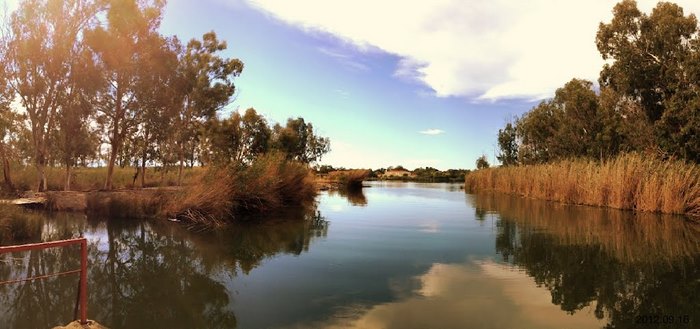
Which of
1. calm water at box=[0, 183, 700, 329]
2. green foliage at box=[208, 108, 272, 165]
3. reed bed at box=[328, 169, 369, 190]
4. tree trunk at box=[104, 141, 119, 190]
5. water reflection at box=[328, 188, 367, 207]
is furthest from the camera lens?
reed bed at box=[328, 169, 369, 190]

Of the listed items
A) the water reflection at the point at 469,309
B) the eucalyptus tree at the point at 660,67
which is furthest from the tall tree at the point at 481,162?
the water reflection at the point at 469,309

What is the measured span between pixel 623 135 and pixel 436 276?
2182 centimetres

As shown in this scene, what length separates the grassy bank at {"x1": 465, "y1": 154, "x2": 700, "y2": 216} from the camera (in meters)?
14.3

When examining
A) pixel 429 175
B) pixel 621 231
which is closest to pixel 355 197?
pixel 621 231

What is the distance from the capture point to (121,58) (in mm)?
19359

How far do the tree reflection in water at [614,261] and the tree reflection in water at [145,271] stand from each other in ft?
13.4

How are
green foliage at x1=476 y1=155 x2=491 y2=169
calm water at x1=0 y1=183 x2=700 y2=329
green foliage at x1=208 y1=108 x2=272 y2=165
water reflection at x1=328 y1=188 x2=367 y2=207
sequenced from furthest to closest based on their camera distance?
green foliage at x1=476 y1=155 x2=491 y2=169 < green foliage at x1=208 y1=108 x2=272 y2=165 < water reflection at x1=328 y1=188 x2=367 y2=207 < calm water at x1=0 y1=183 x2=700 y2=329

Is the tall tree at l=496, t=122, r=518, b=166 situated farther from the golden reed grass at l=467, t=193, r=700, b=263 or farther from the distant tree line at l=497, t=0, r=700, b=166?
A: the golden reed grass at l=467, t=193, r=700, b=263

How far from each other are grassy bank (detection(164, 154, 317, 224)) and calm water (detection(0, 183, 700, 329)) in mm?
1108

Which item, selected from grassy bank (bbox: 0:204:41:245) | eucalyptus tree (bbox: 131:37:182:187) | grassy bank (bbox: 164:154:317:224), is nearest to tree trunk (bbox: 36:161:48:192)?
eucalyptus tree (bbox: 131:37:182:187)

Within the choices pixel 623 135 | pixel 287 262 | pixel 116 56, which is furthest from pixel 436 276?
pixel 623 135

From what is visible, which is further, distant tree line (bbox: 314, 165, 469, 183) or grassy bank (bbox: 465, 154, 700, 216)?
distant tree line (bbox: 314, 165, 469, 183)

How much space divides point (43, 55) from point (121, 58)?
2.81m

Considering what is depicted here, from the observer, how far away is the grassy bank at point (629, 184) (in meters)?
14.3
